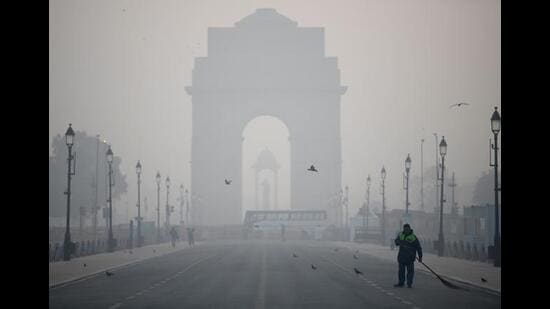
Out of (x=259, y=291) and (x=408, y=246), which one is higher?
(x=408, y=246)

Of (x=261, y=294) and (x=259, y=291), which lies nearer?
(x=261, y=294)

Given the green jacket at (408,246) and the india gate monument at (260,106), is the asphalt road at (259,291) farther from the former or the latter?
the india gate monument at (260,106)

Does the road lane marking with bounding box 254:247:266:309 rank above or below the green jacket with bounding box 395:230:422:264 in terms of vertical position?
below

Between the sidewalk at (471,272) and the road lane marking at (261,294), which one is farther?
the sidewalk at (471,272)

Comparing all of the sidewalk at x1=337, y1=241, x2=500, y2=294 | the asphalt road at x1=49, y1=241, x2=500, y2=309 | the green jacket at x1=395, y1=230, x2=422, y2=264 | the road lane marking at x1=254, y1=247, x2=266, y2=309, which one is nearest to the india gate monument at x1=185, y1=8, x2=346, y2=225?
the sidewalk at x1=337, y1=241, x2=500, y2=294

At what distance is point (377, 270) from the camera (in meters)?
39.8

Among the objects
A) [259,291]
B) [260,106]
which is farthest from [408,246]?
[260,106]

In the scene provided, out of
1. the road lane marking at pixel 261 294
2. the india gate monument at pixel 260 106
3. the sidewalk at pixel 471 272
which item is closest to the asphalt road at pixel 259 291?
the road lane marking at pixel 261 294

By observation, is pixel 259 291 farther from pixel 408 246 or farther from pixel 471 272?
pixel 471 272

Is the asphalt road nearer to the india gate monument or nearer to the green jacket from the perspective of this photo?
the green jacket

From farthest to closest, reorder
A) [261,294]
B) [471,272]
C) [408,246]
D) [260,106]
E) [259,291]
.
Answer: [260,106] → [471,272] → [408,246] → [259,291] → [261,294]
